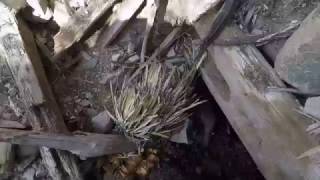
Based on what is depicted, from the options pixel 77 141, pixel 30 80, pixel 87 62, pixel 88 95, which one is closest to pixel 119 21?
pixel 87 62

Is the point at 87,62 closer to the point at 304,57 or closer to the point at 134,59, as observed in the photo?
the point at 134,59

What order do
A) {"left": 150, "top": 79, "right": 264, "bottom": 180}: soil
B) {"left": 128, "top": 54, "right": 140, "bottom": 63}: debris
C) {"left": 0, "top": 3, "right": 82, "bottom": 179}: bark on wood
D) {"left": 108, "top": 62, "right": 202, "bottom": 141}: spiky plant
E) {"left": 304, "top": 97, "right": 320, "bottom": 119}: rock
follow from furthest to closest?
{"left": 150, "top": 79, "right": 264, "bottom": 180}: soil
{"left": 128, "top": 54, "right": 140, "bottom": 63}: debris
{"left": 108, "top": 62, "right": 202, "bottom": 141}: spiky plant
{"left": 0, "top": 3, "right": 82, "bottom": 179}: bark on wood
{"left": 304, "top": 97, "right": 320, "bottom": 119}: rock

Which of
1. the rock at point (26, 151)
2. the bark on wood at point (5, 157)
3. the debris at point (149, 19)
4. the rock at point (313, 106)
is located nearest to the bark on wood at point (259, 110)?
the rock at point (313, 106)

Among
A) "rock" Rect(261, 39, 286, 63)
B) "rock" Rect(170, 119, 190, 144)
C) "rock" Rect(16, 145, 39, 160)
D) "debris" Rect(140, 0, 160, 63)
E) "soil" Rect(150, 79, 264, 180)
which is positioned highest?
"debris" Rect(140, 0, 160, 63)

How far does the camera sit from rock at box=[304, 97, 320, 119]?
2.06 meters

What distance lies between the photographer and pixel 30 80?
2279 millimetres

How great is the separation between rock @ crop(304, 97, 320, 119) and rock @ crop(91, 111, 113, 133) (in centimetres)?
98

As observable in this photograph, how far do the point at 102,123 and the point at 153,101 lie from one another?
0.28m

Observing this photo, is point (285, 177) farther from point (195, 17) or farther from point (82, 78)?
point (82, 78)

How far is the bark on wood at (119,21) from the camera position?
2.80 metres

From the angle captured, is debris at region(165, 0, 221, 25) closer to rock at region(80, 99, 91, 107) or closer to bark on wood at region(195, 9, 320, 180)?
bark on wood at region(195, 9, 320, 180)

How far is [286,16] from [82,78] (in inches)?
43.7

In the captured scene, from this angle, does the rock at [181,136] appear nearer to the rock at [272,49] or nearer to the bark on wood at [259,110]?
the bark on wood at [259,110]

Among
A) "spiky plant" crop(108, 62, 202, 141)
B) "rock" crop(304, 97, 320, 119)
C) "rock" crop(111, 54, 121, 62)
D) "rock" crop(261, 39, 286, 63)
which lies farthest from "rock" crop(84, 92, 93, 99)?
"rock" crop(304, 97, 320, 119)
